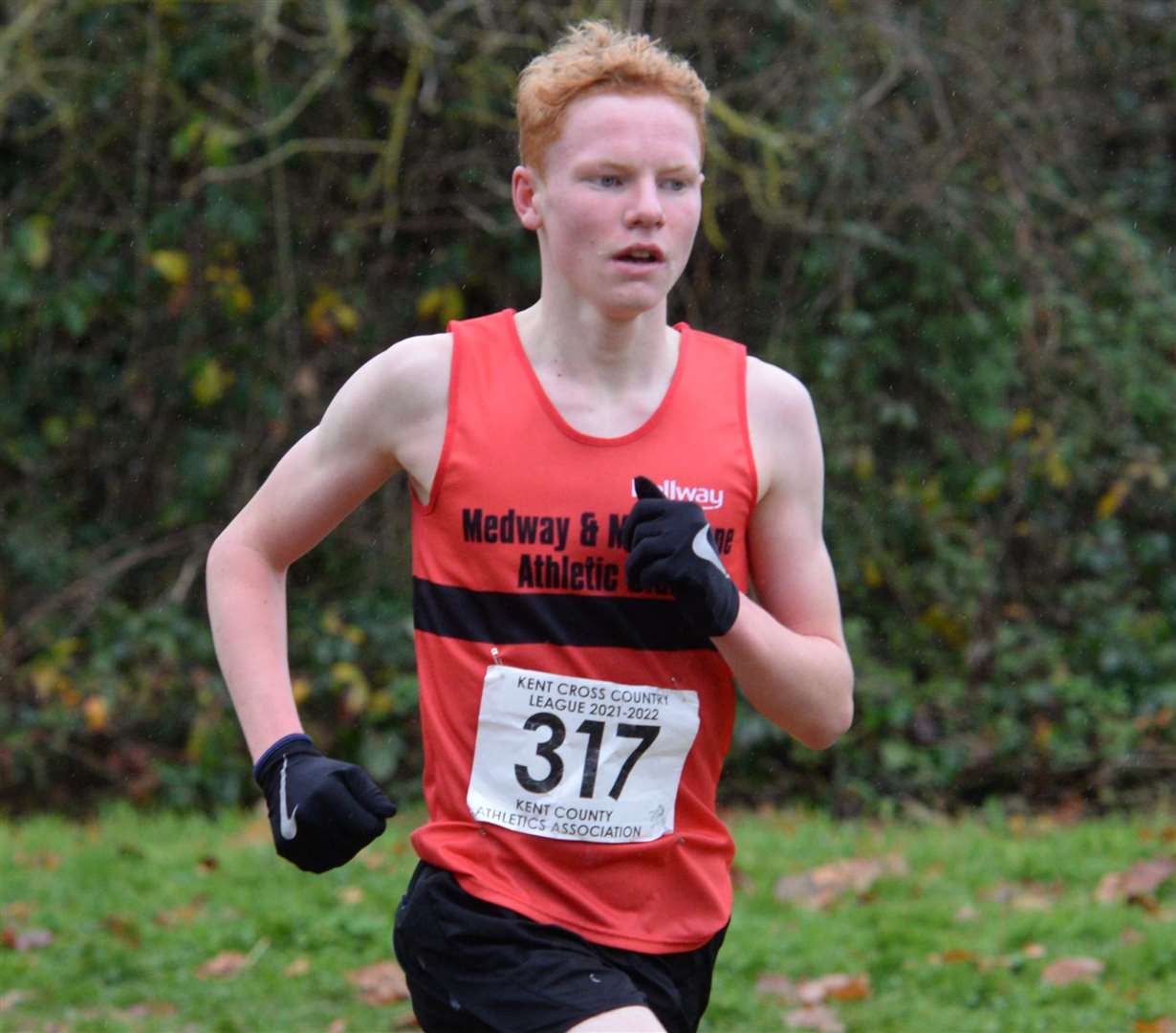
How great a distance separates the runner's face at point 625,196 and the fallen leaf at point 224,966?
281 centimetres

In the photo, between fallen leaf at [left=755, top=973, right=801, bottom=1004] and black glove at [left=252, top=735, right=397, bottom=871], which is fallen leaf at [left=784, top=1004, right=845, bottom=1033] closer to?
fallen leaf at [left=755, top=973, right=801, bottom=1004]

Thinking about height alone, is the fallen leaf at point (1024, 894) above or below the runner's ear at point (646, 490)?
below

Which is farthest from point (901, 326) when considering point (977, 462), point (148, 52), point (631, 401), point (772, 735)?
point (631, 401)

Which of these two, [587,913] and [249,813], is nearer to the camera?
[587,913]

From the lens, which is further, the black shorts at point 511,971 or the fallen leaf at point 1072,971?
the fallen leaf at point 1072,971

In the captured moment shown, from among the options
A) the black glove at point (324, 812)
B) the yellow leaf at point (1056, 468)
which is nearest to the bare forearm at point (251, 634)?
the black glove at point (324, 812)

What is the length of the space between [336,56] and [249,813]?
308cm

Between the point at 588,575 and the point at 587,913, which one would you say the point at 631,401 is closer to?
the point at 588,575

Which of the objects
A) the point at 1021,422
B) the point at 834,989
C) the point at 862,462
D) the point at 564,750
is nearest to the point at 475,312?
the point at 862,462

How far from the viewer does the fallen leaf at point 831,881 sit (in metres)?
5.09

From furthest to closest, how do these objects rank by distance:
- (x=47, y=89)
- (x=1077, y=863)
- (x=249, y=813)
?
1. (x=47, y=89)
2. (x=249, y=813)
3. (x=1077, y=863)

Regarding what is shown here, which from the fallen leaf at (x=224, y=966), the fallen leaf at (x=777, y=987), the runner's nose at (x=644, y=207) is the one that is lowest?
the fallen leaf at (x=224, y=966)

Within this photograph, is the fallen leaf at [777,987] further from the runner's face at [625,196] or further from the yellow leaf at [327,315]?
the yellow leaf at [327,315]

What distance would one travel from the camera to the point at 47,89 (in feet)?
24.5
